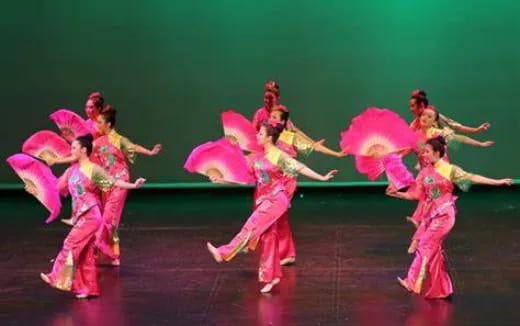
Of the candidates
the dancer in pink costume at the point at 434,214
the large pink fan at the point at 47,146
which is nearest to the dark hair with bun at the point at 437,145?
the dancer in pink costume at the point at 434,214

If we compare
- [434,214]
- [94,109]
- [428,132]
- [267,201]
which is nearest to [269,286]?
[267,201]

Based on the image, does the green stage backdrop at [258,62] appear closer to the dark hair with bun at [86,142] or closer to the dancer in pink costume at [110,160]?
the dancer in pink costume at [110,160]

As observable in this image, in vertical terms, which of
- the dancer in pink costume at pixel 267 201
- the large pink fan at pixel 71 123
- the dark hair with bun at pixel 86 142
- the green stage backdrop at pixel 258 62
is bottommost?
the dancer in pink costume at pixel 267 201

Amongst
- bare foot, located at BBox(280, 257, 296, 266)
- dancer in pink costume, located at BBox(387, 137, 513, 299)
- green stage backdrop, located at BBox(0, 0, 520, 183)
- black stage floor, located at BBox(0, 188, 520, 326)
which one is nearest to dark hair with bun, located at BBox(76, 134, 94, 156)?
black stage floor, located at BBox(0, 188, 520, 326)

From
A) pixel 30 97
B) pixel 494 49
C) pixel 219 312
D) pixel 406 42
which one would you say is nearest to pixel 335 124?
pixel 406 42

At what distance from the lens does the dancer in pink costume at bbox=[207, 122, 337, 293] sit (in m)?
6.45

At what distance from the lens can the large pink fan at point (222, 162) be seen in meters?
6.61

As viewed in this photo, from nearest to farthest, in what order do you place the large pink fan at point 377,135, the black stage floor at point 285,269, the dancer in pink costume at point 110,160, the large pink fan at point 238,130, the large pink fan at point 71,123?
1. the black stage floor at point 285,269
2. the large pink fan at point 377,135
3. the dancer in pink costume at point 110,160
4. the large pink fan at point 71,123
5. the large pink fan at point 238,130

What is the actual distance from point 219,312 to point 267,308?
30cm

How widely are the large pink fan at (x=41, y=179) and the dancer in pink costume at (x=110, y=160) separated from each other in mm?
692

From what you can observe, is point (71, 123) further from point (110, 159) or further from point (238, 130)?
point (238, 130)

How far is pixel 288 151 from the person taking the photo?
7559mm

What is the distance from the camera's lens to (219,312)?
615cm

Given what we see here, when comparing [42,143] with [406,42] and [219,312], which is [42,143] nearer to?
[219,312]
